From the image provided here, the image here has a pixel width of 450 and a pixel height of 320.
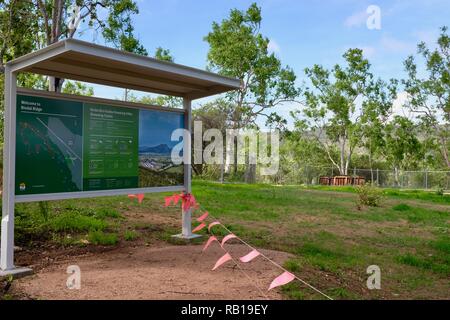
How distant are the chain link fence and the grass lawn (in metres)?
20.2

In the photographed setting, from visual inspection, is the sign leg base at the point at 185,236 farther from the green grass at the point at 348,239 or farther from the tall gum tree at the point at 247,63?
the tall gum tree at the point at 247,63

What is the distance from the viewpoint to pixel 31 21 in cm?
1219

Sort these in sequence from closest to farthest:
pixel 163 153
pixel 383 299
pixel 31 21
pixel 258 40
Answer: pixel 383 299 → pixel 163 153 → pixel 31 21 → pixel 258 40

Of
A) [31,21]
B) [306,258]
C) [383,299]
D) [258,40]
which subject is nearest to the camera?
[383,299]

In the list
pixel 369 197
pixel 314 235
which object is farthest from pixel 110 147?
pixel 369 197

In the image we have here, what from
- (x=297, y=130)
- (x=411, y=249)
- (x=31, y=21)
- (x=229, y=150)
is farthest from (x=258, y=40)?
(x=411, y=249)

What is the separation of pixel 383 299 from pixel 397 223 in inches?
263

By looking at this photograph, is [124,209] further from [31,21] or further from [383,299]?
[383,299]

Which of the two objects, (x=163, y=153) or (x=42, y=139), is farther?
(x=163, y=153)

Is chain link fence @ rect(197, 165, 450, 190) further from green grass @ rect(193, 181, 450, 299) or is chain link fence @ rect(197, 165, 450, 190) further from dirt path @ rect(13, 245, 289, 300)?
dirt path @ rect(13, 245, 289, 300)

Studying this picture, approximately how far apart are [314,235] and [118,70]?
5.10 metres

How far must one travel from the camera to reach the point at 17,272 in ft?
16.9

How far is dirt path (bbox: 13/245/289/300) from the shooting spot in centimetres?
443

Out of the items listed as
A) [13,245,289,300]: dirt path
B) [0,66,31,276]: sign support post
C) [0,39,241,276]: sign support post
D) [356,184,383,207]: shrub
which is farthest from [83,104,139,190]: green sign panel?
[356,184,383,207]: shrub
